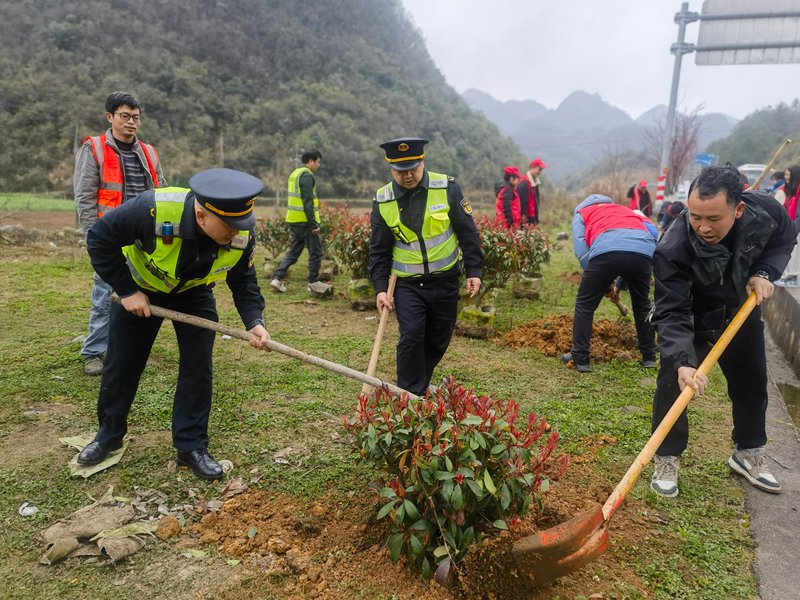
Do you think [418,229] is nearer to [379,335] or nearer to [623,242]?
[379,335]

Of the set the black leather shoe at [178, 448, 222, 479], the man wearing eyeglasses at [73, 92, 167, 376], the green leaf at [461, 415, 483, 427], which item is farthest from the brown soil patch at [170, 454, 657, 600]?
the man wearing eyeglasses at [73, 92, 167, 376]

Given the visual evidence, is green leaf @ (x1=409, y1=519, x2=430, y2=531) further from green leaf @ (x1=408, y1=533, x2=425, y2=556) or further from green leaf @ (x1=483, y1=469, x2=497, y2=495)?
green leaf @ (x1=483, y1=469, x2=497, y2=495)

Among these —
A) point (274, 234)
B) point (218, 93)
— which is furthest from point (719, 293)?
point (218, 93)

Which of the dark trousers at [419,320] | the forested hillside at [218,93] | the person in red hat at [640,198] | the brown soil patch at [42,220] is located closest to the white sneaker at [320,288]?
the dark trousers at [419,320]

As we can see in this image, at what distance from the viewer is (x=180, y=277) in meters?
2.73

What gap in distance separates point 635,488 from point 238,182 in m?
2.62

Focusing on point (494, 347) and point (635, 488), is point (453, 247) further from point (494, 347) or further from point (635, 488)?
point (494, 347)

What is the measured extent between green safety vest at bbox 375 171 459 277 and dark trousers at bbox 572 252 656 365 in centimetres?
172

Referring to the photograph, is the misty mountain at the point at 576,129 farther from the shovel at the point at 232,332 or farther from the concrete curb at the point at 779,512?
the shovel at the point at 232,332

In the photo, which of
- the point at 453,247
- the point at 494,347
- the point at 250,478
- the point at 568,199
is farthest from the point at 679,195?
the point at 250,478

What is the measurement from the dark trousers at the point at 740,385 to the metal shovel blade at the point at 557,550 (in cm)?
108

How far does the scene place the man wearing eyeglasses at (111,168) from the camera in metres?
3.84

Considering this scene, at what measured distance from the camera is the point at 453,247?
3.61m

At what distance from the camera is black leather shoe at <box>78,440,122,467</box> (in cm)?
297
